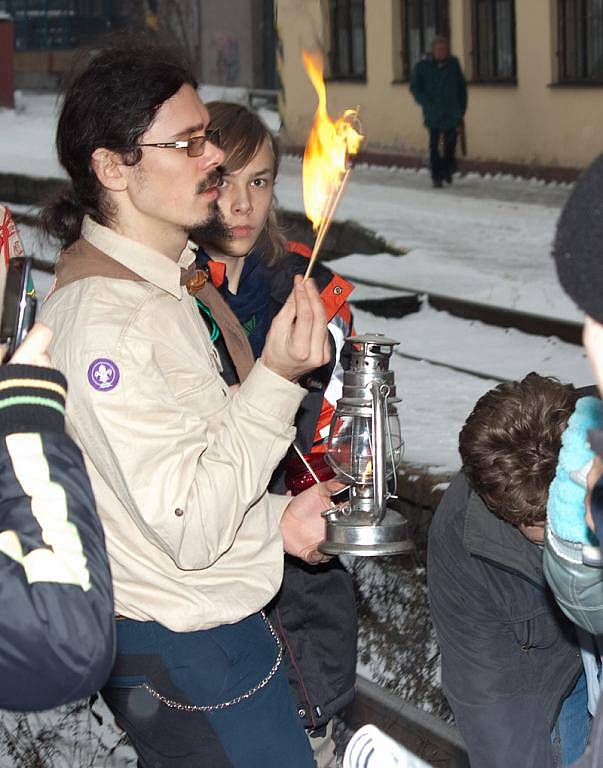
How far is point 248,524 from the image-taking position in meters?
2.67

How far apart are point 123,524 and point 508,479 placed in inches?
32.9

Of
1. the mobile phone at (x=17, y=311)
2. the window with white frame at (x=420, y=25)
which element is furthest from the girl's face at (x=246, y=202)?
the window with white frame at (x=420, y=25)

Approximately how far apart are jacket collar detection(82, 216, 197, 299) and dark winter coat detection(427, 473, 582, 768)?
0.91 m

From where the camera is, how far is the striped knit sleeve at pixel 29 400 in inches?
71.9

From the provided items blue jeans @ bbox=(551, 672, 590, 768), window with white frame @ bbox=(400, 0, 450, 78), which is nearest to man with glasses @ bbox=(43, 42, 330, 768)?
blue jeans @ bbox=(551, 672, 590, 768)

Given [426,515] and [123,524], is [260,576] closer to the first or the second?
[123,524]

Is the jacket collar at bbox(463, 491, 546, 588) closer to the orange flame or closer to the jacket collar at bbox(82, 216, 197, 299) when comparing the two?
the orange flame

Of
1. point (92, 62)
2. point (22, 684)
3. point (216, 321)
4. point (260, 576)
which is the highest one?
point (92, 62)

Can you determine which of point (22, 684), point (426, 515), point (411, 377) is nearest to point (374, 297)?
point (411, 377)

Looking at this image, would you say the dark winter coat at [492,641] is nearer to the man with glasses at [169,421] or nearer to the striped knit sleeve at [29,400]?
the man with glasses at [169,421]

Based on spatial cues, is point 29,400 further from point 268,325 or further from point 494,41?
point 494,41

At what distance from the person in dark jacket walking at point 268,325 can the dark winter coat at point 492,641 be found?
0.25 metres

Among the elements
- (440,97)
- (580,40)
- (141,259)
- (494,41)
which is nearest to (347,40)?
(494,41)

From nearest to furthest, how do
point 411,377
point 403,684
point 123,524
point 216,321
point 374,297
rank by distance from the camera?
point 123,524, point 216,321, point 403,684, point 411,377, point 374,297
